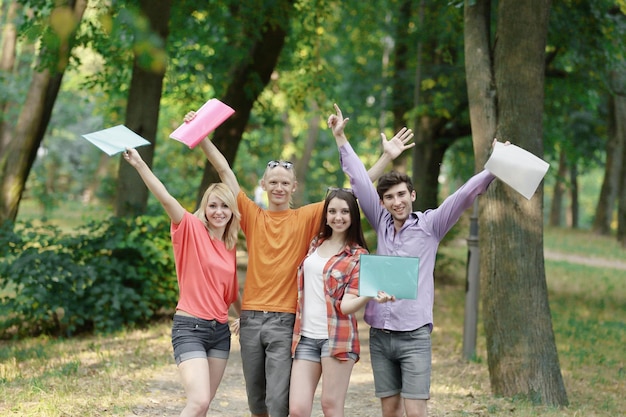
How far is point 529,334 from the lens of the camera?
7.43m

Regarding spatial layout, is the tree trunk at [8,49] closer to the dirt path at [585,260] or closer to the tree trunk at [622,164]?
the tree trunk at [622,164]

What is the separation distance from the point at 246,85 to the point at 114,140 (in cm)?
941

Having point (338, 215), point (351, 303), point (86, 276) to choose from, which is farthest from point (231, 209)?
point (86, 276)

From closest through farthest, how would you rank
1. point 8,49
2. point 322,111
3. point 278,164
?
point 278,164 < point 322,111 < point 8,49

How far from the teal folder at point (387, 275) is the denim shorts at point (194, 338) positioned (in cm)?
103

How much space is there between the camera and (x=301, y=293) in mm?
4824

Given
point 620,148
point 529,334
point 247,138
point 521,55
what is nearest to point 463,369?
point 529,334

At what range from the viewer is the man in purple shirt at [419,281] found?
4883 mm

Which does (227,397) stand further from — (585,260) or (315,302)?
(585,260)

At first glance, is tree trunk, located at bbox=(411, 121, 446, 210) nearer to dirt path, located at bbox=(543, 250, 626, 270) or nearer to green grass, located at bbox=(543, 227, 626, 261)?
dirt path, located at bbox=(543, 250, 626, 270)

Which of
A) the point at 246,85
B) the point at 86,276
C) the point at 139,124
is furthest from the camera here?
the point at 246,85

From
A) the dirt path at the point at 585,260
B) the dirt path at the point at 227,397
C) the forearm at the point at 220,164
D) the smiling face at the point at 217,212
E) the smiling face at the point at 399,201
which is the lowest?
the dirt path at the point at 227,397

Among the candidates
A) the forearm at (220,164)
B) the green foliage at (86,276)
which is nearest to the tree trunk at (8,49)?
the green foliage at (86,276)

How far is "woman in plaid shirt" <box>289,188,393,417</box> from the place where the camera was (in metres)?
4.73
